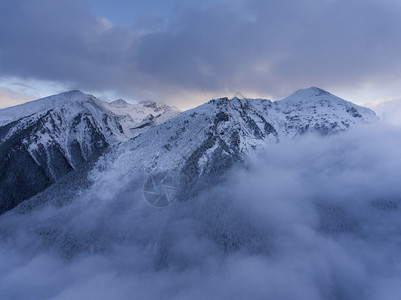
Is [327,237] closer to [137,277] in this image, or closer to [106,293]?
[137,277]

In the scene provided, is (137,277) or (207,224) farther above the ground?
(207,224)

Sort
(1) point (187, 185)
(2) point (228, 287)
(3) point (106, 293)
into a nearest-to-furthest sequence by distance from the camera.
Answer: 1. (3) point (106, 293)
2. (2) point (228, 287)
3. (1) point (187, 185)

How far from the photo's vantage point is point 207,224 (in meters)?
175

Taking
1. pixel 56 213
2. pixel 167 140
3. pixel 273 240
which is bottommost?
pixel 273 240

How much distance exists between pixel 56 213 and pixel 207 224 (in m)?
99.0

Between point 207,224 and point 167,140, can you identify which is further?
point 167,140

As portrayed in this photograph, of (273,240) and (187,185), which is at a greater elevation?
(187,185)

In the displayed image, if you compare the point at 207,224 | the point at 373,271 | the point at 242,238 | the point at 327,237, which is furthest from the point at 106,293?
the point at 373,271

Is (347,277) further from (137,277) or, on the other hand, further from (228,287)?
(137,277)

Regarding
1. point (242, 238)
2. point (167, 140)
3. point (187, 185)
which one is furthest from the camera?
point (167, 140)

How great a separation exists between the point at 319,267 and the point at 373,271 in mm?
37636

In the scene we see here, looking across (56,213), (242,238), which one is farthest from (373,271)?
(56,213)

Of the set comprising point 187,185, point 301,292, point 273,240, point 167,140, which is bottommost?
point 301,292

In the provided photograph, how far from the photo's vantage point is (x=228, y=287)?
160m
